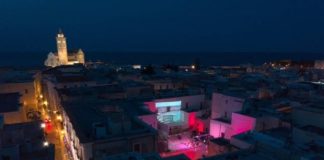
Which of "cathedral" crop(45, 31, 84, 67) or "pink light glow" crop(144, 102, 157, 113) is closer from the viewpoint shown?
"pink light glow" crop(144, 102, 157, 113)

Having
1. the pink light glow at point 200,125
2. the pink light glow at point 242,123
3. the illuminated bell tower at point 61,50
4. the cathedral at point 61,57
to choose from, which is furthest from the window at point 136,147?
the illuminated bell tower at point 61,50

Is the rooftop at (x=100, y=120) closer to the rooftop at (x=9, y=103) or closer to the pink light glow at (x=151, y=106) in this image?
the pink light glow at (x=151, y=106)

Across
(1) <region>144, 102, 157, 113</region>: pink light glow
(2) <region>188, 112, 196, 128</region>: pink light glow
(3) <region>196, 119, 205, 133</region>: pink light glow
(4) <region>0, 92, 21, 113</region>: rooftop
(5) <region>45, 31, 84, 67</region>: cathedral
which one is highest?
(5) <region>45, 31, 84, 67</region>: cathedral

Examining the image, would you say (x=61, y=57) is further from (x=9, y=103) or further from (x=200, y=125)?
(x=200, y=125)

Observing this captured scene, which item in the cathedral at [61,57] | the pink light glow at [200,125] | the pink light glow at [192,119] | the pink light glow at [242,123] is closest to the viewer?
the pink light glow at [242,123]

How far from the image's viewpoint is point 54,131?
3372cm

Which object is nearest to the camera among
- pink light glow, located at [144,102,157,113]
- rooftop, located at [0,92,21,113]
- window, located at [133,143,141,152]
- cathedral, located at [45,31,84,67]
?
window, located at [133,143,141,152]

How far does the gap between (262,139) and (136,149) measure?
26.8 feet

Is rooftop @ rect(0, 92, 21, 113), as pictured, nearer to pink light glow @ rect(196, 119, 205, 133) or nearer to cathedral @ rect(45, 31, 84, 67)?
pink light glow @ rect(196, 119, 205, 133)

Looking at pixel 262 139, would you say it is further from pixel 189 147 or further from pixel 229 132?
pixel 189 147

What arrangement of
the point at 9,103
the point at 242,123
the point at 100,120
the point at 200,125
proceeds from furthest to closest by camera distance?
the point at 200,125 < the point at 9,103 < the point at 242,123 < the point at 100,120

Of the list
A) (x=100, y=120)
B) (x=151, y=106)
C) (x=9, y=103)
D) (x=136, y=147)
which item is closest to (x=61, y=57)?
(x=9, y=103)

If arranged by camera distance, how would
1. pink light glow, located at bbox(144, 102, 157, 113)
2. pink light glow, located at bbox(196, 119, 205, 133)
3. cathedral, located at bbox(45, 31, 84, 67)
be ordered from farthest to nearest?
cathedral, located at bbox(45, 31, 84, 67) → pink light glow, located at bbox(196, 119, 205, 133) → pink light glow, located at bbox(144, 102, 157, 113)

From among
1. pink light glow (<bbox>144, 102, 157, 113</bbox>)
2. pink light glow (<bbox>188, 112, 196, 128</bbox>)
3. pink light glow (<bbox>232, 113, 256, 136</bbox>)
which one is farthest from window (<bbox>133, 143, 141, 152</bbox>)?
pink light glow (<bbox>188, 112, 196, 128</bbox>)
